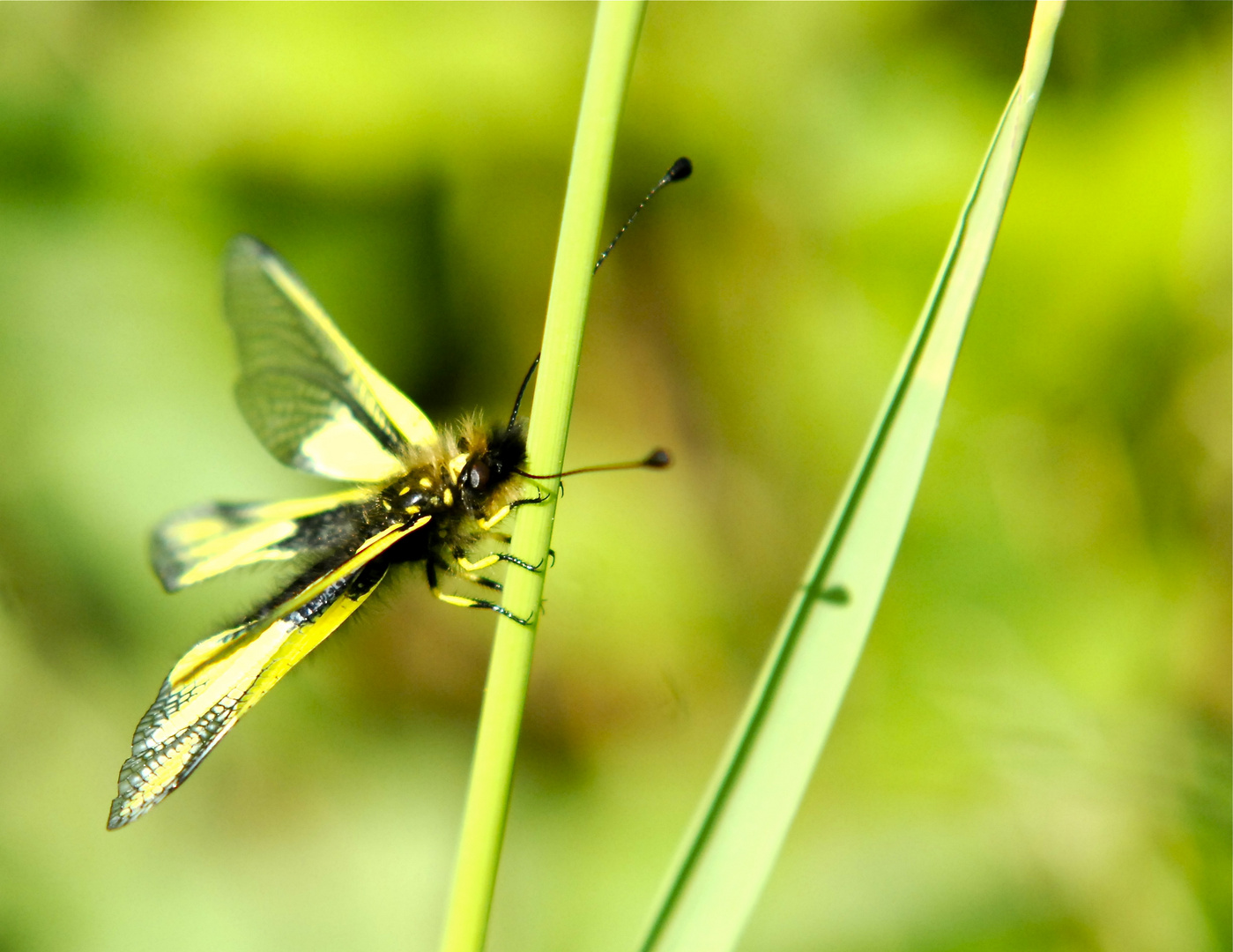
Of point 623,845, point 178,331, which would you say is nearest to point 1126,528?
point 623,845

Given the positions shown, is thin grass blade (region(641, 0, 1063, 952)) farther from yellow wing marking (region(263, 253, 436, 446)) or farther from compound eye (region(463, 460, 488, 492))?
yellow wing marking (region(263, 253, 436, 446))

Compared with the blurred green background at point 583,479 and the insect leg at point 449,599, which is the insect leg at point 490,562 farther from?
the blurred green background at point 583,479

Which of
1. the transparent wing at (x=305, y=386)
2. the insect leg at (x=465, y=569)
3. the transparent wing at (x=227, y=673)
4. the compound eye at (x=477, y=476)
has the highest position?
the transparent wing at (x=305, y=386)

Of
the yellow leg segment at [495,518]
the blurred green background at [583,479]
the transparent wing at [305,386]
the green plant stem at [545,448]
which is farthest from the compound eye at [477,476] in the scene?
the blurred green background at [583,479]

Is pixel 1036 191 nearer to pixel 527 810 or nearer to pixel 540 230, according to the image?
pixel 540 230

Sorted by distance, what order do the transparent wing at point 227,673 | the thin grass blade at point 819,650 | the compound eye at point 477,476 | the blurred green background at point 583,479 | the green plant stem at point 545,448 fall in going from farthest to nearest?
1. the blurred green background at point 583,479
2. the compound eye at point 477,476
3. the transparent wing at point 227,673
4. the thin grass blade at point 819,650
5. the green plant stem at point 545,448

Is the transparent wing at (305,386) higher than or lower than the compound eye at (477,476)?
higher

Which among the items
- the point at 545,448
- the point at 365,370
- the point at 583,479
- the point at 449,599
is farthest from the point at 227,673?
the point at 583,479
